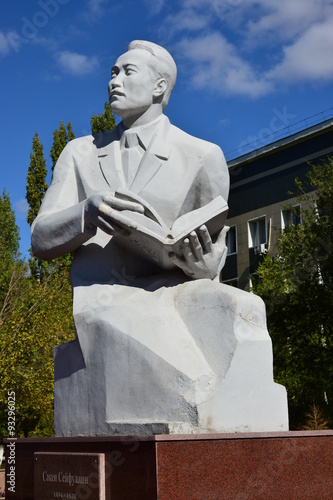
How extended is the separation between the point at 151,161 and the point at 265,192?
1986 cm

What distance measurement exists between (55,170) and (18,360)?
14.4 meters

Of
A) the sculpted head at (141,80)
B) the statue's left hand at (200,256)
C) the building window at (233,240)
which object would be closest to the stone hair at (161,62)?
the sculpted head at (141,80)

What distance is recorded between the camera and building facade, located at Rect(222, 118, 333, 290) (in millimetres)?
22406

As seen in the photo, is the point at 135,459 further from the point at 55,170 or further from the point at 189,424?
the point at 55,170

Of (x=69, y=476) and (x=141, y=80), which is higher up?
(x=141, y=80)

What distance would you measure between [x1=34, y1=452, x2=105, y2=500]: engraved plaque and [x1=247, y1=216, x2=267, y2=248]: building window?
21.6 meters

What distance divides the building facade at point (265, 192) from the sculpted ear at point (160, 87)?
1551 centimetres

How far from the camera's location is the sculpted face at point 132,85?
530 cm

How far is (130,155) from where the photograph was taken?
531 centimetres

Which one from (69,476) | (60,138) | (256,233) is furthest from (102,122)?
(69,476)

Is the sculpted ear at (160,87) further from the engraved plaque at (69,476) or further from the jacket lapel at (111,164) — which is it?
the engraved plaque at (69,476)

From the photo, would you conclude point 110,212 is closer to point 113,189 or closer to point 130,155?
point 113,189

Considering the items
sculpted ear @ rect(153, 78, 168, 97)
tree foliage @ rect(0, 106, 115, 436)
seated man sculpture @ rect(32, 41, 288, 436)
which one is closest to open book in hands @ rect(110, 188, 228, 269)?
seated man sculpture @ rect(32, 41, 288, 436)

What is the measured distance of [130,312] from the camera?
15.5 feet
